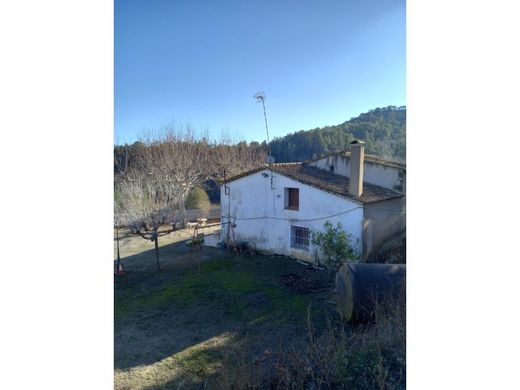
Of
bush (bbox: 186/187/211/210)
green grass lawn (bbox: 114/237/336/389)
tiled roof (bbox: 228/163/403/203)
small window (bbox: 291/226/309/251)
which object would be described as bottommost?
green grass lawn (bbox: 114/237/336/389)

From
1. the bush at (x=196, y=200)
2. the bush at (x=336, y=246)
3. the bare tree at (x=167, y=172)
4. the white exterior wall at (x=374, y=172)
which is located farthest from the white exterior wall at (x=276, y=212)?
the bush at (x=196, y=200)

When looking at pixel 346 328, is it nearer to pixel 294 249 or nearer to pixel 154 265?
pixel 294 249

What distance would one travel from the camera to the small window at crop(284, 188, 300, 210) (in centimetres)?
1017

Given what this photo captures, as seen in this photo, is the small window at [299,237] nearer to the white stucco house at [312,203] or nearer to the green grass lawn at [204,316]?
the white stucco house at [312,203]

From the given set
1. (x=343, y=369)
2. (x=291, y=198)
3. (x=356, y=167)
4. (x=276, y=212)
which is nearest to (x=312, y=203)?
(x=291, y=198)

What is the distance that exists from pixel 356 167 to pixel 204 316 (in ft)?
18.1

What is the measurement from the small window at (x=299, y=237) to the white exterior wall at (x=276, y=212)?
115 mm

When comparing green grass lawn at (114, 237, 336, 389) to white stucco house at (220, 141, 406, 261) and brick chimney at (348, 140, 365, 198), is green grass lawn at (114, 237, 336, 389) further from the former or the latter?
brick chimney at (348, 140, 365, 198)

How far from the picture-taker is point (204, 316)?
19.3 feet

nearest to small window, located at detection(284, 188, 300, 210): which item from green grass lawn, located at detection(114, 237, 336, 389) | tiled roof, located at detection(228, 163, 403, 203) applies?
tiled roof, located at detection(228, 163, 403, 203)

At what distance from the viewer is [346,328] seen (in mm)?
5020

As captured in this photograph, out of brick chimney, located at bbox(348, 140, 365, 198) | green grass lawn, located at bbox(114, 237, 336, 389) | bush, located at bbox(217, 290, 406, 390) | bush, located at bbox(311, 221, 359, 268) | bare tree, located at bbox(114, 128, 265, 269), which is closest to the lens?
bush, located at bbox(217, 290, 406, 390)
